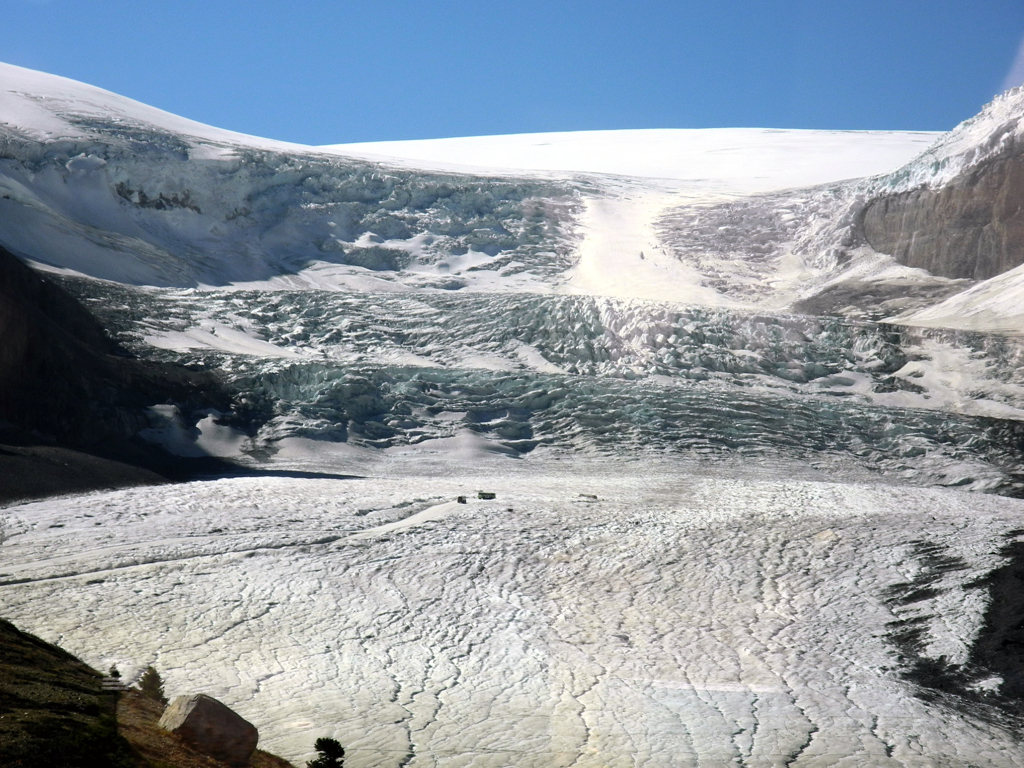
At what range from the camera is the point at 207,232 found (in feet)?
64.5

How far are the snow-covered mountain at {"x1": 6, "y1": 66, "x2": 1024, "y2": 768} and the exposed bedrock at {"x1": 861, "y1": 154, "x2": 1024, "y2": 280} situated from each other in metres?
0.21

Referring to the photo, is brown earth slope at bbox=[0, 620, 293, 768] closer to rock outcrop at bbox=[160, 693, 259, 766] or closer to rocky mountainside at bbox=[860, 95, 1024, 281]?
rock outcrop at bbox=[160, 693, 259, 766]

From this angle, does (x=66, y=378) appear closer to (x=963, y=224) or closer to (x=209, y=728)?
(x=209, y=728)

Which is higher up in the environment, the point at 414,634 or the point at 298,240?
the point at 298,240

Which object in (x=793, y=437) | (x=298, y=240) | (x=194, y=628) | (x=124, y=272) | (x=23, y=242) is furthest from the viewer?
(x=298, y=240)

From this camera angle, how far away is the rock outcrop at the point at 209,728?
2723mm

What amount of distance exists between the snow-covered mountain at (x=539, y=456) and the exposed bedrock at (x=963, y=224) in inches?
8.2

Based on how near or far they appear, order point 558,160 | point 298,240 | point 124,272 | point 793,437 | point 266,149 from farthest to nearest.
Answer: point 558,160 < point 266,149 < point 298,240 < point 124,272 < point 793,437

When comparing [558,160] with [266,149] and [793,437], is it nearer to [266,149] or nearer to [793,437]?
[266,149]

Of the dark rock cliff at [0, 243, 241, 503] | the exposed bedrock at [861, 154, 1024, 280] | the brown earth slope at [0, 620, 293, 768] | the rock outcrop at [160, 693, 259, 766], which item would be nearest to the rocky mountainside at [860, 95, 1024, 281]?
the exposed bedrock at [861, 154, 1024, 280]

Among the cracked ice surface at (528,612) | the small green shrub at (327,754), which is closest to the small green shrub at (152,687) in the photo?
the cracked ice surface at (528,612)

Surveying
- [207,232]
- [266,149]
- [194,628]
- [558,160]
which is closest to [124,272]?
[207,232]

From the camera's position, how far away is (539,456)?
1174cm

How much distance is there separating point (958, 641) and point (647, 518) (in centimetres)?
308
